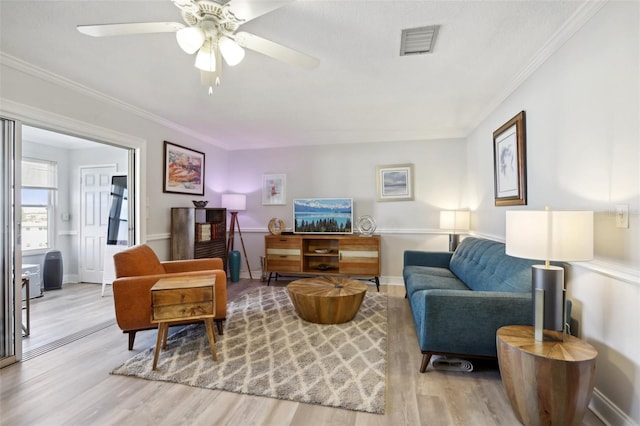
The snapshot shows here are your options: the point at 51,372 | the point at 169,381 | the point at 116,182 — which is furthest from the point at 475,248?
the point at 116,182

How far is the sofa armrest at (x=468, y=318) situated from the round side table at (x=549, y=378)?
0.32 meters

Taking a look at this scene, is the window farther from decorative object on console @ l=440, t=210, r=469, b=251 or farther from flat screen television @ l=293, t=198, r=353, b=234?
decorative object on console @ l=440, t=210, r=469, b=251

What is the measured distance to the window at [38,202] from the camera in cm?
447

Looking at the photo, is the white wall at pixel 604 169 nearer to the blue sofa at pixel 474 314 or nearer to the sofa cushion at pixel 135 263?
the blue sofa at pixel 474 314

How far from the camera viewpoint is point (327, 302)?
2863 mm

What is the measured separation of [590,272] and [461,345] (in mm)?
909

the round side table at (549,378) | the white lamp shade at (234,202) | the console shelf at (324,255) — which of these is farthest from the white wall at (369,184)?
the round side table at (549,378)

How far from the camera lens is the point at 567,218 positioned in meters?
1.53

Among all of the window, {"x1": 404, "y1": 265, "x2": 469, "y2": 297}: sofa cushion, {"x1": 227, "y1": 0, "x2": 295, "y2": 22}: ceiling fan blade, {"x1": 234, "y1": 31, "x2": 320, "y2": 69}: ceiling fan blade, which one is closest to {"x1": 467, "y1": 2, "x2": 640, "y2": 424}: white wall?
{"x1": 404, "y1": 265, "x2": 469, "y2": 297}: sofa cushion

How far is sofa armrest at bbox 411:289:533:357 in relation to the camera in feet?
6.25

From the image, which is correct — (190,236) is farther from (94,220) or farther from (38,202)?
(38,202)

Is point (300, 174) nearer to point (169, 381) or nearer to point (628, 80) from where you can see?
point (169, 381)

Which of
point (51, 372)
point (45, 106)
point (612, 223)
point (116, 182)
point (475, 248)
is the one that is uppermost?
point (45, 106)

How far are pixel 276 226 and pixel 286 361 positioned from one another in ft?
9.41
